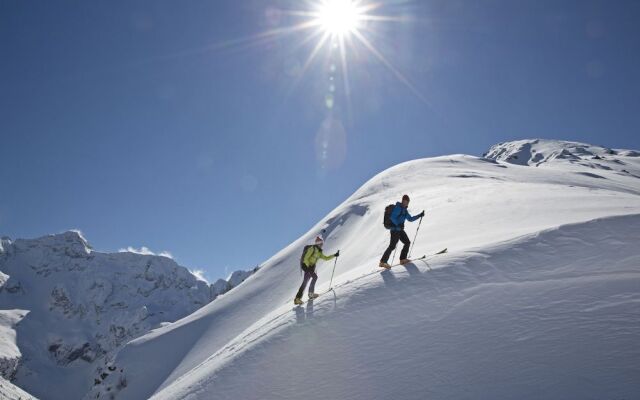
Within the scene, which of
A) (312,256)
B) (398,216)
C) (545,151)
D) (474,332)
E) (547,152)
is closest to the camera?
(474,332)

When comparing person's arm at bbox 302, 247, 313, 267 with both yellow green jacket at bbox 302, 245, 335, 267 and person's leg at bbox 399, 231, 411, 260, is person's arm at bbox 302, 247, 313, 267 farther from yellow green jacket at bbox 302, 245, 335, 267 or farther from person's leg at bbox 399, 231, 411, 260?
person's leg at bbox 399, 231, 411, 260

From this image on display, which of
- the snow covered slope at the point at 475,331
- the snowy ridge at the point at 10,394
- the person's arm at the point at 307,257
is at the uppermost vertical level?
the person's arm at the point at 307,257

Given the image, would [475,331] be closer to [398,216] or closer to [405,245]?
[405,245]

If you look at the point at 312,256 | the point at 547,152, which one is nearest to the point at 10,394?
the point at 312,256

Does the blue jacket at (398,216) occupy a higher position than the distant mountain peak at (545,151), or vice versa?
the distant mountain peak at (545,151)

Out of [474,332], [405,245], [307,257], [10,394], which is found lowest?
[10,394]

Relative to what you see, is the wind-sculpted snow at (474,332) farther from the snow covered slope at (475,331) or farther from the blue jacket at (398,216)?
the blue jacket at (398,216)

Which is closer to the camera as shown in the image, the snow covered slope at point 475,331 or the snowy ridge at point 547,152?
the snow covered slope at point 475,331

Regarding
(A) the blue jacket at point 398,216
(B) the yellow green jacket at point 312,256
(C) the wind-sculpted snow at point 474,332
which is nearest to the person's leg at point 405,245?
(A) the blue jacket at point 398,216

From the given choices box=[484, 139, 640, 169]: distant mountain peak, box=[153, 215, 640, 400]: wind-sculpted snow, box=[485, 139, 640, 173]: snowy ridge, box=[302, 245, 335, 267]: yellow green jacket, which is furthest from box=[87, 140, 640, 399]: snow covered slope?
box=[484, 139, 640, 169]: distant mountain peak

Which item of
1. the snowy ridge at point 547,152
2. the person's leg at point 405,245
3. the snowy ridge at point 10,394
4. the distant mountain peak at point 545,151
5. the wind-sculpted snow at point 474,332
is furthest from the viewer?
the distant mountain peak at point 545,151

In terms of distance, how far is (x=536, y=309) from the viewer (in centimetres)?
635

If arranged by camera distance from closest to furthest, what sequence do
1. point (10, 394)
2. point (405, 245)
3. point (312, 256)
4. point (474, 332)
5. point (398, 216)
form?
point (474, 332)
point (405, 245)
point (398, 216)
point (312, 256)
point (10, 394)

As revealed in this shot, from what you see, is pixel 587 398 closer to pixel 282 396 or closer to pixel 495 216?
pixel 282 396
